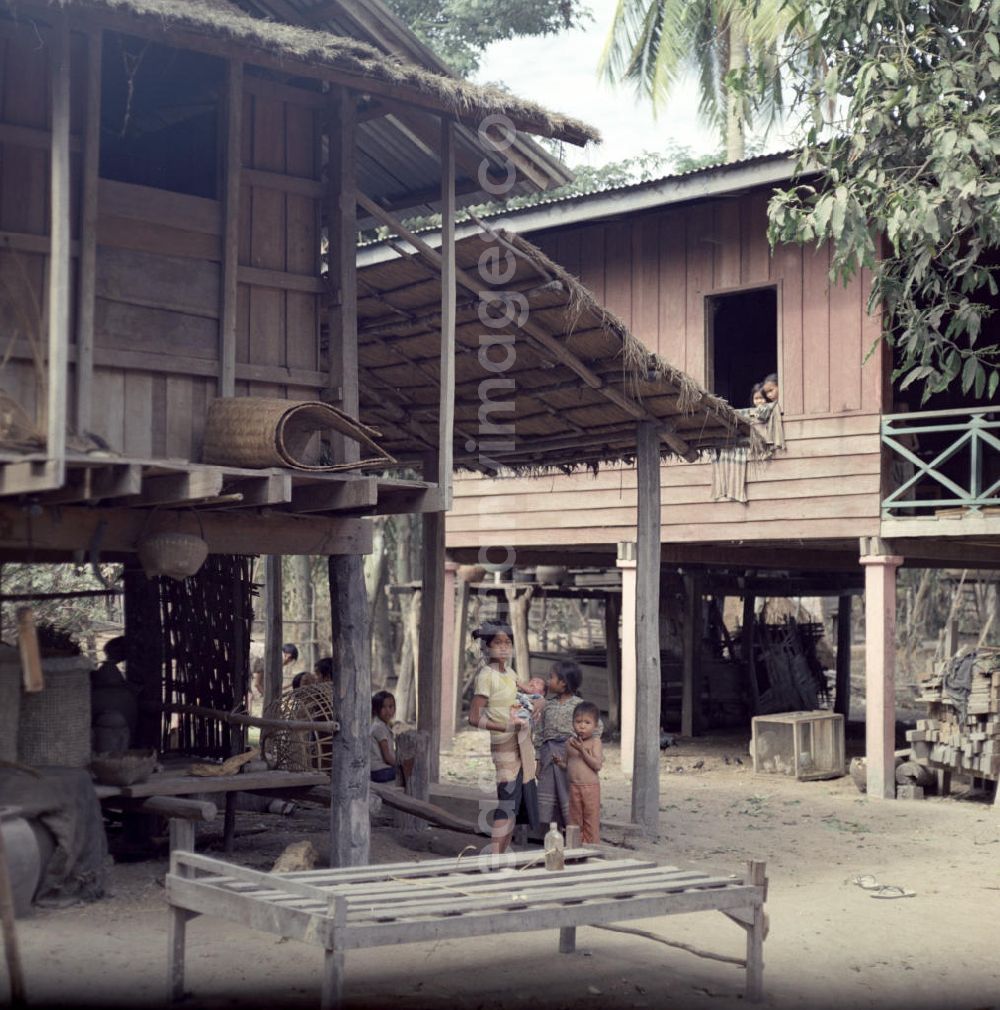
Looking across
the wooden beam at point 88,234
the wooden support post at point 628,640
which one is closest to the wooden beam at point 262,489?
the wooden beam at point 88,234

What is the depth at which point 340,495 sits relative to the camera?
7.27 m

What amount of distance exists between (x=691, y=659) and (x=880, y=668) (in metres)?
5.16

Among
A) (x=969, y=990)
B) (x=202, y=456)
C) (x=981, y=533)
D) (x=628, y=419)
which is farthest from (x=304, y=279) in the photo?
(x=981, y=533)

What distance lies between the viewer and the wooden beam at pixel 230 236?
7.37 meters

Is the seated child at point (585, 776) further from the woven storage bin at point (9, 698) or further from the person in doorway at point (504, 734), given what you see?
the woven storage bin at point (9, 698)

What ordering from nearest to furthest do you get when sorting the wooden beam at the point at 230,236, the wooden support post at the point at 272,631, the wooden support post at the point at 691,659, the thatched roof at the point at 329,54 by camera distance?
the thatched roof at the point at 329,54
the wooden beam at the point at 230,236
the wooden support post at the point at 272,631
the wooden support post at the point at 691,659

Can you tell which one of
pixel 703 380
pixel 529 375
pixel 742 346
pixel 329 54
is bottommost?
pixel 529 375

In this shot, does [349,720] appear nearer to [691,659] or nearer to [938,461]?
[938,461]

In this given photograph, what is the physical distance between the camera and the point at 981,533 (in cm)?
1202

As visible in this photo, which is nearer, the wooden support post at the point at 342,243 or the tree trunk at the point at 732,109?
the wooden support post at the point at 342,243

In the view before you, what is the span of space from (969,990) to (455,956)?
7.94ft

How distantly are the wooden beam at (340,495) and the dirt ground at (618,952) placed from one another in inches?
87.4

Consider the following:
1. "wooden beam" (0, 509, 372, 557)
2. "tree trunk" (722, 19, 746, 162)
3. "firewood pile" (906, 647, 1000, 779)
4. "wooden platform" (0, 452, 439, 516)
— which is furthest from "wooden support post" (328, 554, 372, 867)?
"tree trunk" (722, 19, 746, 162)

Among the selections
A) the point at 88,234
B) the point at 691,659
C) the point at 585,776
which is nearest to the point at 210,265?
the point at 88,234
